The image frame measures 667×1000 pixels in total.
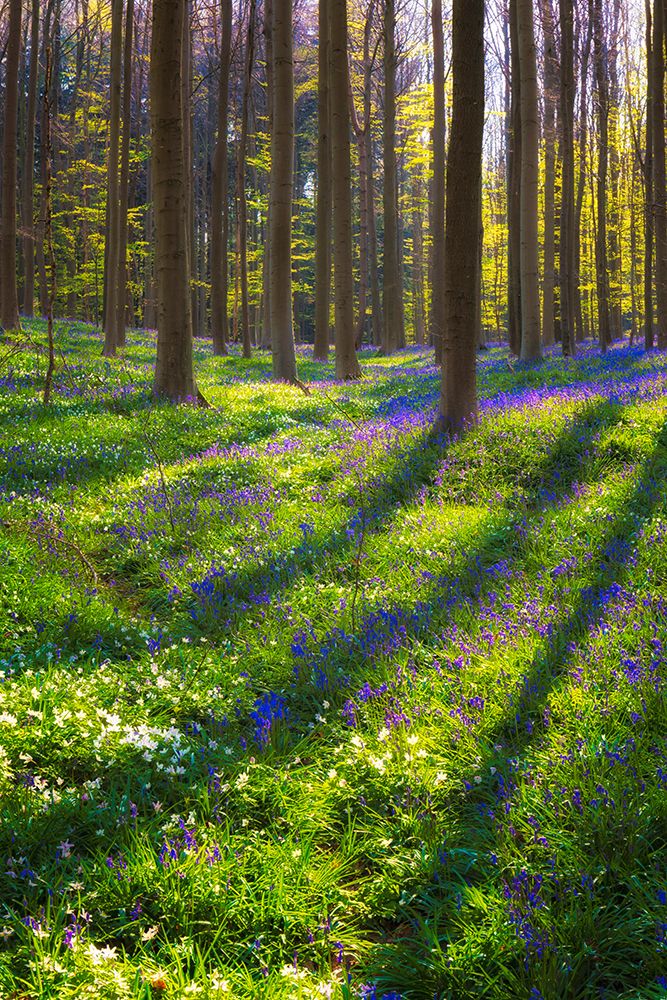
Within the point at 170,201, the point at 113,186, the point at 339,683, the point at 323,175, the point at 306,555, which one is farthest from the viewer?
the point at 323,175

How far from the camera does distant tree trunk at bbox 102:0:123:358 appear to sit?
17.8 metres

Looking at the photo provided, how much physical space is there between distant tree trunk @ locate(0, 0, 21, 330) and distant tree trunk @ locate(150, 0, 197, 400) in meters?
7.76

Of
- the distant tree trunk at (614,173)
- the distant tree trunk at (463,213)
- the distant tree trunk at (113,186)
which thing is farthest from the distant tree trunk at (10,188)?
the distant tree trunk at (614,173)

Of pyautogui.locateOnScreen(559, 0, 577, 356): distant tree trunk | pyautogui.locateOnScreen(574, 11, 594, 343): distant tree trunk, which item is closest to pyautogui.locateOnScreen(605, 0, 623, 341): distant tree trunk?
pyautogui.locateOnScreen(574, 11, 594, 343): distant tree trunk

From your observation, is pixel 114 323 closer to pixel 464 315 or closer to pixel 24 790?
pixel 464 315

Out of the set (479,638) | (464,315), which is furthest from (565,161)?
(479,638)

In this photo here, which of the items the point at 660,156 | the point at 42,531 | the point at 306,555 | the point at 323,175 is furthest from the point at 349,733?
the point at 323,175

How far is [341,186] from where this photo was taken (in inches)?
641

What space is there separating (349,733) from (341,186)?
1514cm

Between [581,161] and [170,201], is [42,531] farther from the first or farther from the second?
[581,161]

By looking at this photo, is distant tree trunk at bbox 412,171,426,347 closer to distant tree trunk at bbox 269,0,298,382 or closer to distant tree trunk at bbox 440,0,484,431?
distant tree trunk at bbox 269,0,298,382

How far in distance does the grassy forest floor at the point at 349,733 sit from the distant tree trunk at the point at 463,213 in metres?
1.03

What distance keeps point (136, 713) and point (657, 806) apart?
2.69m

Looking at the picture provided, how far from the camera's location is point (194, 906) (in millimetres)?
2711
